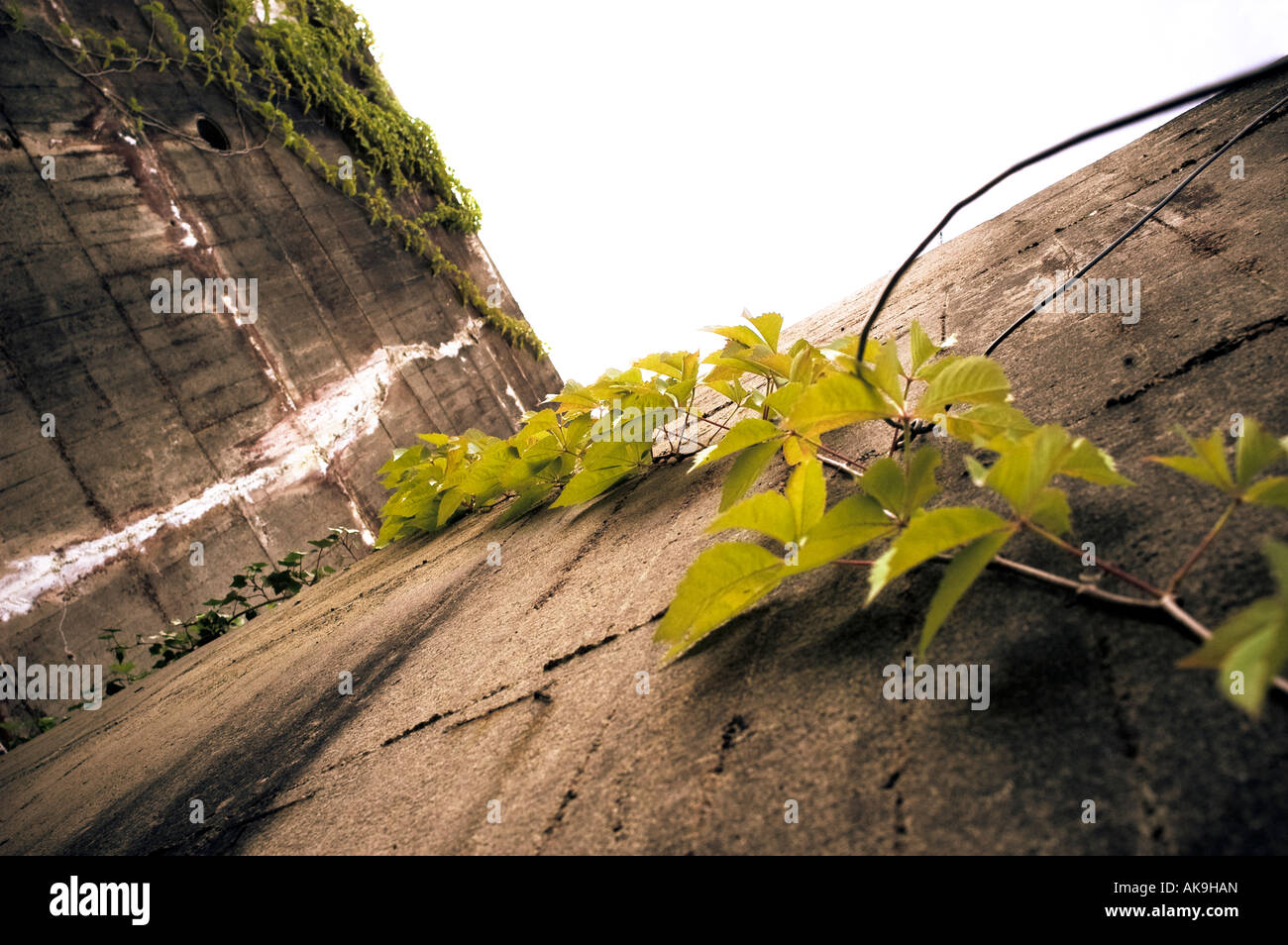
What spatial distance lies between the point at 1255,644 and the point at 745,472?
46cm

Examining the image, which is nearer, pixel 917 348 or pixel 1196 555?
pixel 1196 555

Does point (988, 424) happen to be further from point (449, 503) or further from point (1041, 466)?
point (449, 503)

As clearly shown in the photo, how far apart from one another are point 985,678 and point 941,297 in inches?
38.3

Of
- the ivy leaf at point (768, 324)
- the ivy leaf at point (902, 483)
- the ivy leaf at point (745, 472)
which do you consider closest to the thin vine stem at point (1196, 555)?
the ivy leaf at point (902, 483)

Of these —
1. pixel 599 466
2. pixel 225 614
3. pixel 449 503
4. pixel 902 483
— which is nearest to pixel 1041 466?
pixel 902 483

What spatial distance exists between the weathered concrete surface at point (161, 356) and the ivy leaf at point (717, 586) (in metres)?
3.45

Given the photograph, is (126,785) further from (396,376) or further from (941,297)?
(396,376)

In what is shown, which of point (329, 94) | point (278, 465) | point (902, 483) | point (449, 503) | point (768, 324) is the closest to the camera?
point (902, 483)

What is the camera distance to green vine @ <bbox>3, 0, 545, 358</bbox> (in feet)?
12.7

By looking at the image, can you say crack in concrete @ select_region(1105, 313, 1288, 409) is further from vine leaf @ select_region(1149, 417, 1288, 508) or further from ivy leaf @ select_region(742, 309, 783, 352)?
ivy leaf @ select_region(742, 309, 783, 352)

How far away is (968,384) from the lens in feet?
1.74

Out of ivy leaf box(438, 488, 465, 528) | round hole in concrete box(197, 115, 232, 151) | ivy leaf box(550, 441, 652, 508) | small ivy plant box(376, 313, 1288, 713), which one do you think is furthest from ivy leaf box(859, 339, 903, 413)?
round hole in concrete box(197, 115, 232, 151)

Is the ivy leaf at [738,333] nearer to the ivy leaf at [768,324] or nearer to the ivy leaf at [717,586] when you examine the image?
the ivy leaf at [768,324]
